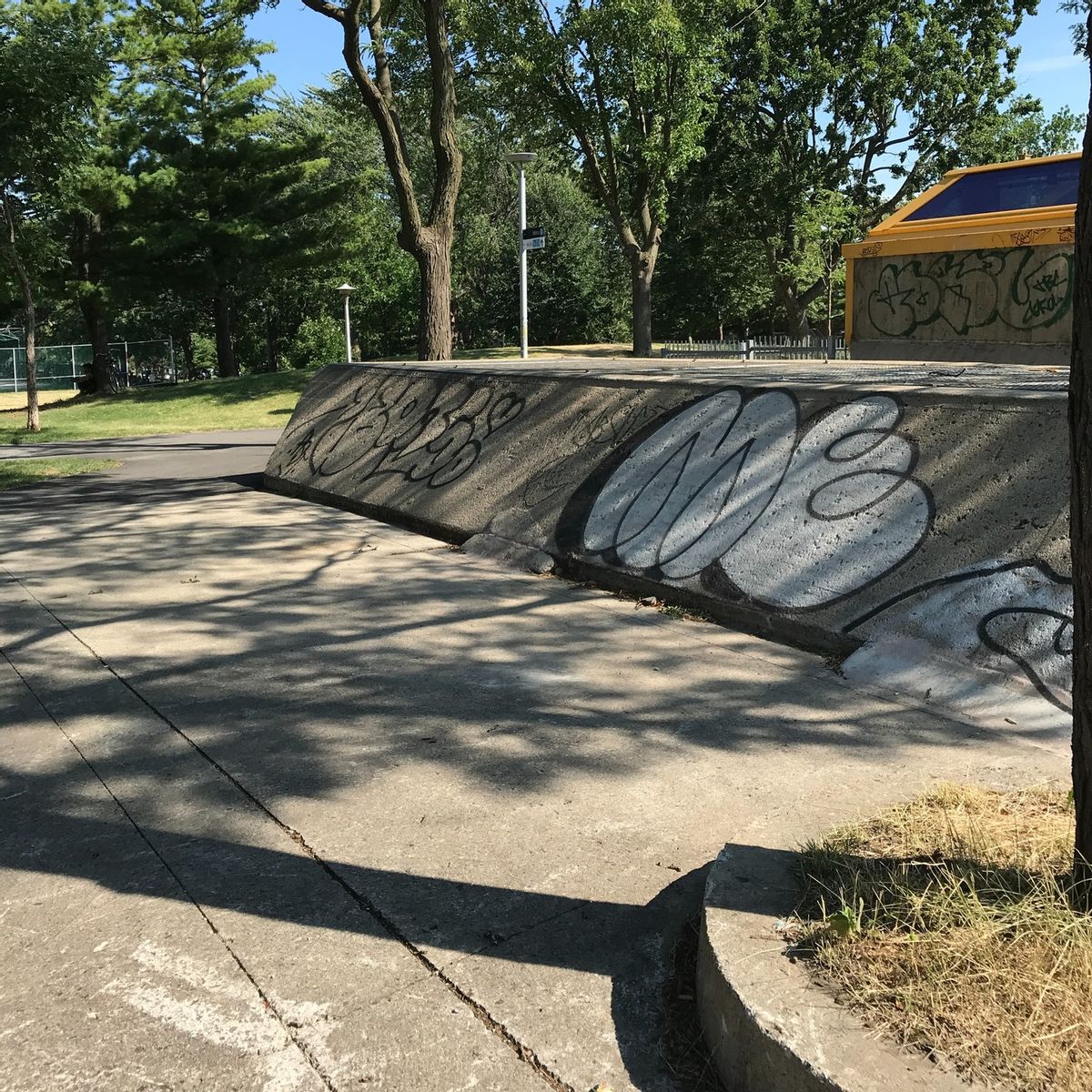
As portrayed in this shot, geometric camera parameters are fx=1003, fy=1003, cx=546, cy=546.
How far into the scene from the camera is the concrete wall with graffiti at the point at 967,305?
10.3 m

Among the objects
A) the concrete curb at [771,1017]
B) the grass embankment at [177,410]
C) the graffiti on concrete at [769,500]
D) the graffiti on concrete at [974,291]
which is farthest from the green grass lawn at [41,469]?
the concrete curb at [771,1017]

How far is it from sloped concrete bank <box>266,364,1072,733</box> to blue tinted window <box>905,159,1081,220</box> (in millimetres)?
5825

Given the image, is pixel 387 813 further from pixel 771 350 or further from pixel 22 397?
pixel 22 397

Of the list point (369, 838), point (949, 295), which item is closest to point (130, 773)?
point (369, 838)

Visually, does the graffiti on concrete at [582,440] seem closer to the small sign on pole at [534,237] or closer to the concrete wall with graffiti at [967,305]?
the concrete wall with graffiti at [967,305]

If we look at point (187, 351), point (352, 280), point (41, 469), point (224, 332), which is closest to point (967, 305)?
point (41, 469)

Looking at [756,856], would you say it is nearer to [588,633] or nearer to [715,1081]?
[715,1081]

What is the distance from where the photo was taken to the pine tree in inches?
1139

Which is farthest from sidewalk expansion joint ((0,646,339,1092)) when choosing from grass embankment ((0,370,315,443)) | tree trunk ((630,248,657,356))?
tree trunk ((630,248,657,356))

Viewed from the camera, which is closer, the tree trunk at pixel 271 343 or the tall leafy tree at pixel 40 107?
the tall leafy tree at pixel 40 107

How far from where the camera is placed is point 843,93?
30.9 metres

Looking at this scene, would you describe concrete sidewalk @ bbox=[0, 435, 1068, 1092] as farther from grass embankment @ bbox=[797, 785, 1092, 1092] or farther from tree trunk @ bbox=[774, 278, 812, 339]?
tree trunk @ bbox=[774, 278, 812, 339]

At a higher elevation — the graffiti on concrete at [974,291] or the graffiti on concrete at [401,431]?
the graffiti on concrete at [974,291]

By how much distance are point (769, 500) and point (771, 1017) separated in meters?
4.14
